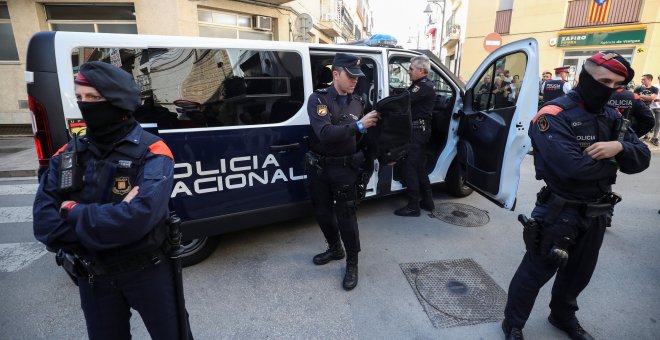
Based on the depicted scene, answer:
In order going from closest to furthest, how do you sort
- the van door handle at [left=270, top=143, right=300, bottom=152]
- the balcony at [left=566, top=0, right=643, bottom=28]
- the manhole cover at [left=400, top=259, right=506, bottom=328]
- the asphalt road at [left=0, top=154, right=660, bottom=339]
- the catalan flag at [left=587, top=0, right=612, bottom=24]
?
1. the asphalt road at [left=0, top=154, right=660, bottom=339]
2. the manhole cover at [left=400, top=259, right=506, bottom=328]
3. the van door handle at [left=270, top=143, right=300, bottom=152]
4. the balcony at [left=566, top=0, right=643, bottom=28]
5. the catalan flag at [left=587, top=0, right=612, bottom=24]

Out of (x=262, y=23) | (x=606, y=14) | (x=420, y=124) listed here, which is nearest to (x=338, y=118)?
(x=420, y=124)

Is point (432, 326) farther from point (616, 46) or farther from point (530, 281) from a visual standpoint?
point (616, 46)

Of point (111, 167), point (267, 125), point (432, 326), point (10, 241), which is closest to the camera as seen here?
point (111, 167)

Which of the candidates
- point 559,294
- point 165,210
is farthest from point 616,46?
point 165,210

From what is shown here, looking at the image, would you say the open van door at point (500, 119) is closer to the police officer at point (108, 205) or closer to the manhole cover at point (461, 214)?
the manhole cover at point (461, 214)

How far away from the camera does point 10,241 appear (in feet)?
11.6

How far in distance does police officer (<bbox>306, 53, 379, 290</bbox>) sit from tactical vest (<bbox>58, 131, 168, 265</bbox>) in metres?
1.31

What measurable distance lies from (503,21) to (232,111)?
19.7 meters

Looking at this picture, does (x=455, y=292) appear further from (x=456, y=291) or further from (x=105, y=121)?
(x=105, y=121)

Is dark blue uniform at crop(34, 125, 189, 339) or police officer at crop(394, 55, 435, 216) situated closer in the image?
dark blue uniform at crop(34, 125, 189, 339)

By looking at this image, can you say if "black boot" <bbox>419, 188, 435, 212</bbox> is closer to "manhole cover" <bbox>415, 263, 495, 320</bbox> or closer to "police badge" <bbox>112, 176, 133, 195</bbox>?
"manhole cover" <bbox>415, 263, 495, 320</bbox>

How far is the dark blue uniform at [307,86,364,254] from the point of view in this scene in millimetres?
2502

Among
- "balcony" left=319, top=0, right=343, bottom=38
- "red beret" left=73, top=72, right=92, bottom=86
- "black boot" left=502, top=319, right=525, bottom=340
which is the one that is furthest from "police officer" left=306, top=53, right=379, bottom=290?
"balcony" left=319, top=0, right=343, bottom=38

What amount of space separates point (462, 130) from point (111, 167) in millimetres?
3546
